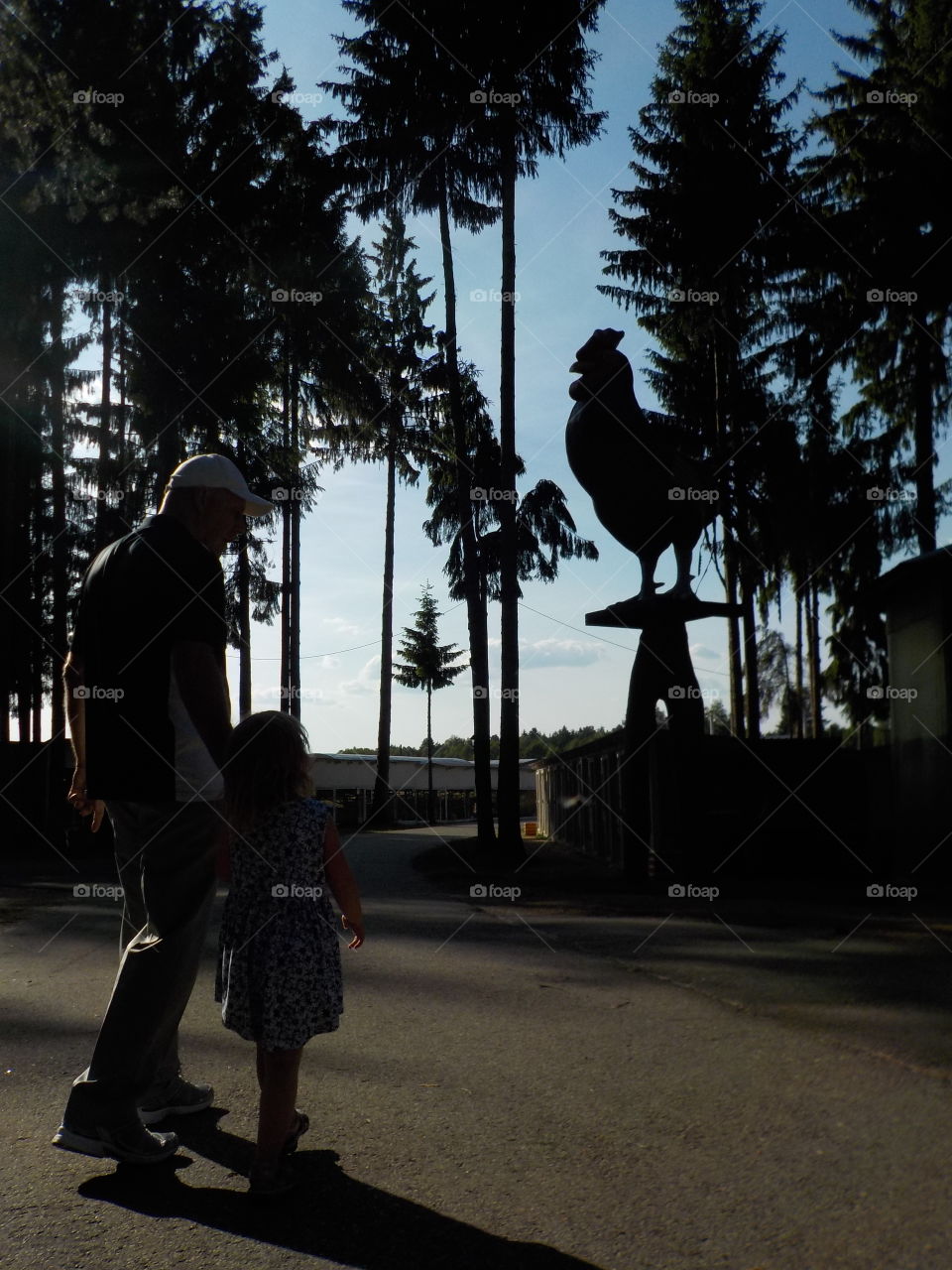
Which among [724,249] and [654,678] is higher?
[724,249]

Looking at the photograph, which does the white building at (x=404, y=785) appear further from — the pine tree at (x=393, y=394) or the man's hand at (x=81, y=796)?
the man's hand at (x=81, y=796)

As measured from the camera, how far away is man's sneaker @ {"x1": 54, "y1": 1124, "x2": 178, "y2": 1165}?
10.5 feet

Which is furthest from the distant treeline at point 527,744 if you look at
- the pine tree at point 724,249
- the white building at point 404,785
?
the pine tree at point 724,249

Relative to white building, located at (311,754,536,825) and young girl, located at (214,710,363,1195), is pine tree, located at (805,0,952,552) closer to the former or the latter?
young girl, located at (214,710,363,1195)

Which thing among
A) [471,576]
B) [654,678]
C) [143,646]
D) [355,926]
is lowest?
[355,926]

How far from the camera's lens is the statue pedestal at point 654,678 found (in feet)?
34.3

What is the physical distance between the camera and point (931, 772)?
41.2ft

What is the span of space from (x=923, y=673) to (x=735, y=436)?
10.7 m

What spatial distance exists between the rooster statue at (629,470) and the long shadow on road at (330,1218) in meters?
7.87

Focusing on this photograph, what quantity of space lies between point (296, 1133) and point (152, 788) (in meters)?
1.08

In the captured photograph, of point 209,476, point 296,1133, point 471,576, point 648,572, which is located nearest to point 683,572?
point 648,572

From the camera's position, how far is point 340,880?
3.32m

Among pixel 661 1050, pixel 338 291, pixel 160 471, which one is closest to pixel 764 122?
pixel 338 291

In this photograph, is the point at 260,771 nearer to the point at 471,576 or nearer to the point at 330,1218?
the point at 330,1218
